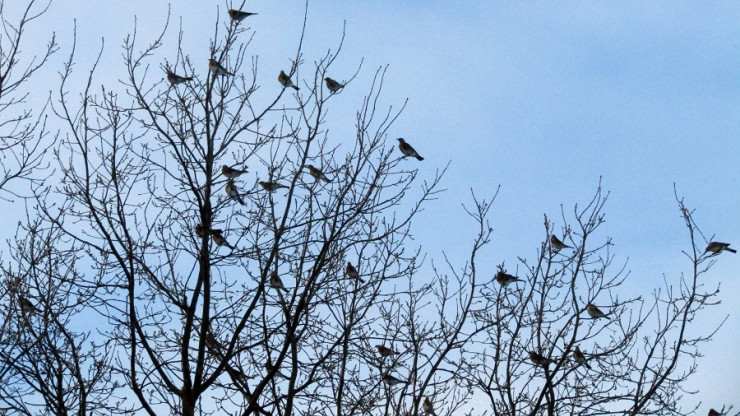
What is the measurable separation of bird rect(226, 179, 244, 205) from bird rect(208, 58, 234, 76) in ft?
3.70

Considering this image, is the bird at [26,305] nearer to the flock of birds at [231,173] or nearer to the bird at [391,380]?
the flock of birds at [231,173]

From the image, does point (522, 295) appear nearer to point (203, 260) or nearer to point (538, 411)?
point (538, 411)

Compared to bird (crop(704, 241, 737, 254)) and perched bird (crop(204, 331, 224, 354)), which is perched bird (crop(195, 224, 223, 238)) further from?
bird (crop(704, 241, 737, 254))

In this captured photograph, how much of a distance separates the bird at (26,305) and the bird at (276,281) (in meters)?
2.22

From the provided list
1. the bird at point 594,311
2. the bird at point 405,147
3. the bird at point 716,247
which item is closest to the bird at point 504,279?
the bird at point 594,311

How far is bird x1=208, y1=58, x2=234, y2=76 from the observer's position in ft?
29.7

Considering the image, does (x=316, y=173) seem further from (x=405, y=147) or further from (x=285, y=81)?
(x=405, y=147)

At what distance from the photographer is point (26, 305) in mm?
8852

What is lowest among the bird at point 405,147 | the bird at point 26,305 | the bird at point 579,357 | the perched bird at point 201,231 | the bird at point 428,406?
the bird at point 428,406

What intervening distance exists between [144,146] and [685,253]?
19.2 ft

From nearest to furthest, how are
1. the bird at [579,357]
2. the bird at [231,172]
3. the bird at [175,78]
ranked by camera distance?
1. the bird at [231,172]
2. the bird at [175,78]
3. the bird at [579,357]

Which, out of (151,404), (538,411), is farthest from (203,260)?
(538,411)

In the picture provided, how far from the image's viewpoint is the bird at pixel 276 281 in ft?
28.0

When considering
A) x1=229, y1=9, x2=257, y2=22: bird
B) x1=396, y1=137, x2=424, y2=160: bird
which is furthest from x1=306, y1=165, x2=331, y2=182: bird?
x1=396, y1=137, x2=424, y2=160: bird
